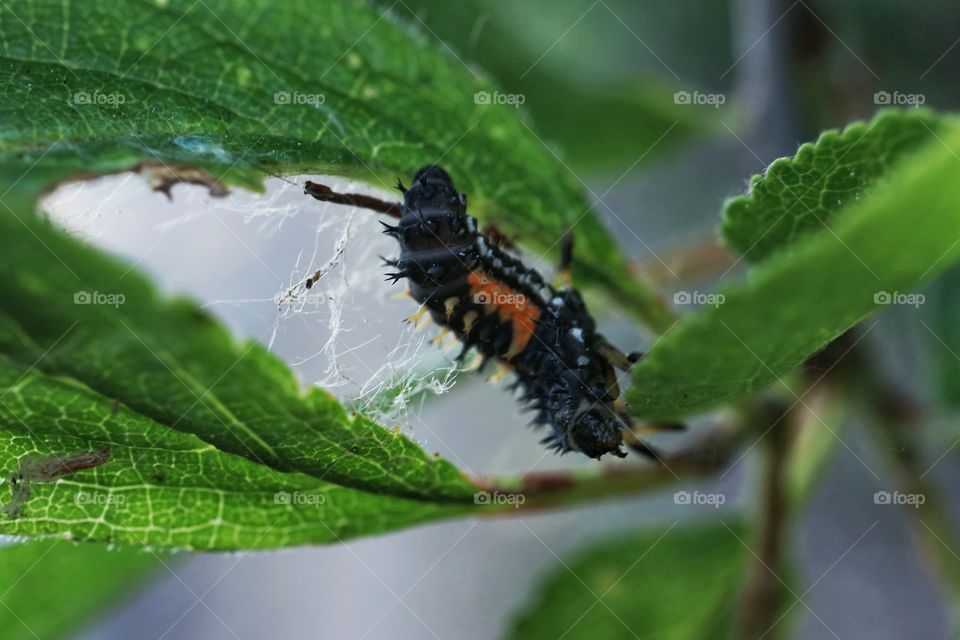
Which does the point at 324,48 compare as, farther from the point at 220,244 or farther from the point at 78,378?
the point at 78,378

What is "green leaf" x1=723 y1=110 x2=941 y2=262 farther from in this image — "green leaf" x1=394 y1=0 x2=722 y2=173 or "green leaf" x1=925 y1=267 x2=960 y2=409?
"green leaf" x1=394 y1=0 x2=722 y2=173

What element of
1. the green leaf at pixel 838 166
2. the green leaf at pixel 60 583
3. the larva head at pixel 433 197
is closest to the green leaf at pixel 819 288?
the green leaf at pixel 838 166

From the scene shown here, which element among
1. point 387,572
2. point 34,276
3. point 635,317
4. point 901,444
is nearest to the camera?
point 34,276

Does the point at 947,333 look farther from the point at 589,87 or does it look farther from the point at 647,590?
the point at 589,87

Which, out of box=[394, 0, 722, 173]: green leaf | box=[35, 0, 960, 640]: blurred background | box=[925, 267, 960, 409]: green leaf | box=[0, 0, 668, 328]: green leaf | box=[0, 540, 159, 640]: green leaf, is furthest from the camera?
box=[394, 0, 722, 173]: green leaf

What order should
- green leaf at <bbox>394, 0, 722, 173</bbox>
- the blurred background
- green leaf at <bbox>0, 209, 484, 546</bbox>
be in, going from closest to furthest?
green leaf at <bbox>0, 209, 484, 546</bbox>
the blurred background
green leaf at <bbox>394, 0, 722, 173</bbox>

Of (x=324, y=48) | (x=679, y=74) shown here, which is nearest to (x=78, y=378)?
(x=324, y=48)

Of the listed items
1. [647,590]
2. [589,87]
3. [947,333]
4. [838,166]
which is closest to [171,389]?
[838,166]

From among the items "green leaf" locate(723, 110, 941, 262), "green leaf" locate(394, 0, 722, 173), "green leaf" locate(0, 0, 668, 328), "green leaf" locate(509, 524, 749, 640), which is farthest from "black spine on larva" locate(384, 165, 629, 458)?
"green leaf" locate(394, 0, 722, 173)

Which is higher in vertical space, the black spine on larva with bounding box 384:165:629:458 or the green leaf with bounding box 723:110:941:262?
the green leaf with bounding box 723:110:941:262
